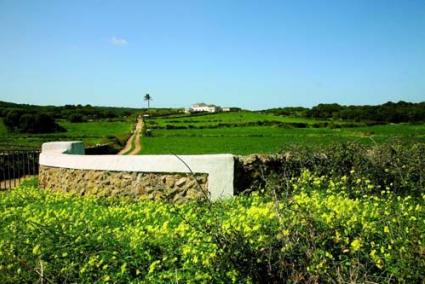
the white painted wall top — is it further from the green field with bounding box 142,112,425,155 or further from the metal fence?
the green field with bounding box 142,112,425,155

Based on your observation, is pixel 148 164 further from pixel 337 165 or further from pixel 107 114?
pixel 107 114

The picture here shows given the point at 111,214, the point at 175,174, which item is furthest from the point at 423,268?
the point at 175,174

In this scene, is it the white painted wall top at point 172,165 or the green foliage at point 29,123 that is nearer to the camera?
the white painted wall top at point 172,165

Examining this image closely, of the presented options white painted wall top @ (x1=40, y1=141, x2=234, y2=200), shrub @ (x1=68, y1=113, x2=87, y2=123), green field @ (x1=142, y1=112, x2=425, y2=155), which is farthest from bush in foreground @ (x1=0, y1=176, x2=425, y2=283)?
shrub @ (x1=68, y1=113, x2=87, y2=123)

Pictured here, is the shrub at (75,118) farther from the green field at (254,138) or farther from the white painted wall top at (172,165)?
the white painted wall top at (172,165)

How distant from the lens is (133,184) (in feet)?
31.2

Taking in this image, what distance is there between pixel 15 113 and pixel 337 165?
45557 millimetres

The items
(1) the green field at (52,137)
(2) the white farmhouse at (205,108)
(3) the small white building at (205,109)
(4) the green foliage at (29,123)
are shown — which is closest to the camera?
(1) the green field at (52,137)

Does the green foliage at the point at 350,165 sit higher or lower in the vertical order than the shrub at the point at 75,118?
lower

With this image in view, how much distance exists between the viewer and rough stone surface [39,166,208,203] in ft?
29.1

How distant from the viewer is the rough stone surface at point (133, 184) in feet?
29.1

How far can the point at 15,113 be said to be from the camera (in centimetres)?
4806

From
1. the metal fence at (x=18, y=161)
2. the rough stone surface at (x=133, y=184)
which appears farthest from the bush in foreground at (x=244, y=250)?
the metal fence at (x=18, y=161)

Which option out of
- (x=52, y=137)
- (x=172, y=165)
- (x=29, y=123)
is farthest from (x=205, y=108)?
(x=172, y=165)
